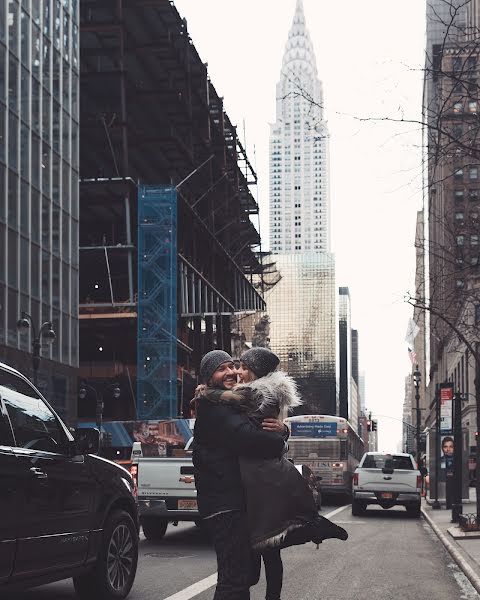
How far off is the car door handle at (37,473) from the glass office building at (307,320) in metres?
172

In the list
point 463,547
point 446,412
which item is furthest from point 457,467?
point 463,547

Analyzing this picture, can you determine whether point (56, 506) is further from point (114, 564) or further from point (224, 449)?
point (224, 449)

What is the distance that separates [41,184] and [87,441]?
34802mm

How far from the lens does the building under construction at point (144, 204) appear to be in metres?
59.0

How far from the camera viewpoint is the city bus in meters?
33.9

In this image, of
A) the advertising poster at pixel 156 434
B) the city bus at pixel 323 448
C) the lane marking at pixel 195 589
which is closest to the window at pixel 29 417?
the lane marking at pixel 195 589

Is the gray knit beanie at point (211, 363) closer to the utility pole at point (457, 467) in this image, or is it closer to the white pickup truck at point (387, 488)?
the utility pole at point (457, 467)

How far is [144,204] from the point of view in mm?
59500

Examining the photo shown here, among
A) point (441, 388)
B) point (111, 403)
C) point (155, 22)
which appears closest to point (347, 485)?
point (441, 388)

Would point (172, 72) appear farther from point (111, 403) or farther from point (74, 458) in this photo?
point (74, 458)

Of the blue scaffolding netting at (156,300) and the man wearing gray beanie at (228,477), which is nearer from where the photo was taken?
the man wearing gray beanie at (228,477)

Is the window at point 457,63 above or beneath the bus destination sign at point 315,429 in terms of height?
above

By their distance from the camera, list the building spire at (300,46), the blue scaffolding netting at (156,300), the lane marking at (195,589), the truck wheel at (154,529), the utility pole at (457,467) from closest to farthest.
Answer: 1. the lane marking at (195,589)
2. the truck wheel at (154,529)
3. the utility pole at (457,467)
4. the blue scaffolding netting at (156,300)
5. the building spire at (300,46)

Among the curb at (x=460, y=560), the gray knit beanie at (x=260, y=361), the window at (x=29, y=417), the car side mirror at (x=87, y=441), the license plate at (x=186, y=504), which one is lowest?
the curb at (x=460, y=560)
